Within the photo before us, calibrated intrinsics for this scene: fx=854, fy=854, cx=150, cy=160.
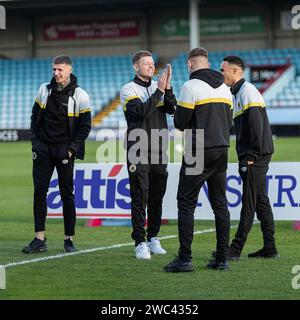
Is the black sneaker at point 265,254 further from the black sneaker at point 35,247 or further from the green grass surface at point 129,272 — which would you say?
the black sneaker at point 35,247

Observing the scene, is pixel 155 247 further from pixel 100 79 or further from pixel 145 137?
pixel 100 79

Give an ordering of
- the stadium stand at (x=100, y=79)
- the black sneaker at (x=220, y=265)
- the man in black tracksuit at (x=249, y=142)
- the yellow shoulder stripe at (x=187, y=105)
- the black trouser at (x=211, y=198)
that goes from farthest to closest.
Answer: the stadium stand at (x=100, y=79)
the man in black tracksuit at (x=249, y=142)
the black sneaker at (x=220, y=265)
the black trouser at (x=211, y=198)
the yellow shoulder stripe at (x=187, y=105)

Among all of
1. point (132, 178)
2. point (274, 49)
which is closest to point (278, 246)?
point (132, 178)

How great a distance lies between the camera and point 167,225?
1172cm

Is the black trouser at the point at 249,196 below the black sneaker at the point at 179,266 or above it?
above

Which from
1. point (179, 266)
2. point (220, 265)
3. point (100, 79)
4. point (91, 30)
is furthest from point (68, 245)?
point (91, 30)

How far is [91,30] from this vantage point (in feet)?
141

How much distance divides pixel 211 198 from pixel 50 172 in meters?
2.12

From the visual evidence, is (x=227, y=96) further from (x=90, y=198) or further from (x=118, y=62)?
(x=118, y=62)

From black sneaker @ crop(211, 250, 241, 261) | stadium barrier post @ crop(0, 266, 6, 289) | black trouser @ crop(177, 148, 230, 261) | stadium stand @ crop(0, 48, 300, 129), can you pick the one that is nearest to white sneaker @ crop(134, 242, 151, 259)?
black sneaker @ crop(211, 250, 241, 261)

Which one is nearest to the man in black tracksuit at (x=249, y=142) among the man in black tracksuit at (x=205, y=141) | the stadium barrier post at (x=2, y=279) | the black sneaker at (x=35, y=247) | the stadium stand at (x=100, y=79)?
the man in black tracksuit at (x=205, y=141)

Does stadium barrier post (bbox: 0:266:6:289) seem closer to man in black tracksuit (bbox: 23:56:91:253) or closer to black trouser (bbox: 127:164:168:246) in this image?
man in black tracksuit (bbox: 23:56:91:253)

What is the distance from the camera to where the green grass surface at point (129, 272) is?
705 cm

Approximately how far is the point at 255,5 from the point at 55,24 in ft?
34.0
